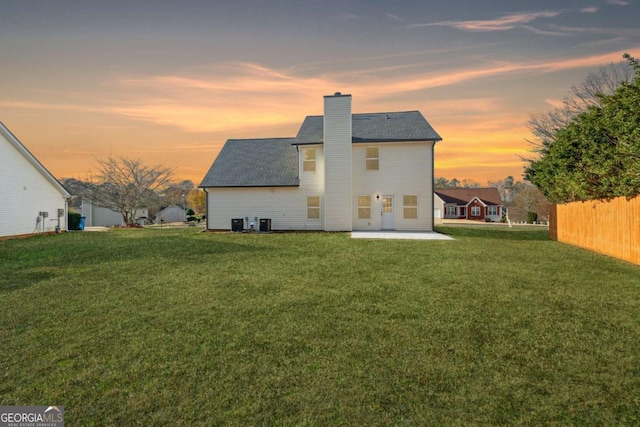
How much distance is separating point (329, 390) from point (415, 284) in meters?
4.48

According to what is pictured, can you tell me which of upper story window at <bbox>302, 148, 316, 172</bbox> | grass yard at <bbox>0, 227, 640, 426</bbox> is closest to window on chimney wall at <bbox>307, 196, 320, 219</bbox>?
upper story window at <bbox>302, 148, 316, 172</bbox>

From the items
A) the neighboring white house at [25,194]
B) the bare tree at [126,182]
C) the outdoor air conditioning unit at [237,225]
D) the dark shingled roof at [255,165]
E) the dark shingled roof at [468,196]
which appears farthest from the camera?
the dark shingled roof at [468,196]

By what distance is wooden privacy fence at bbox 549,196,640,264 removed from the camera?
10.2 metres

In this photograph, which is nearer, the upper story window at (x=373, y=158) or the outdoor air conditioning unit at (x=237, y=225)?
the outdoor air conditioning unit at (x=237, y=225)

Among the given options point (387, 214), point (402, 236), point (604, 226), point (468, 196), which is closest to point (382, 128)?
point (387, 214)

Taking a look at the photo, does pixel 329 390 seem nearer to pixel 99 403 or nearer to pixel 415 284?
pixel 99 403

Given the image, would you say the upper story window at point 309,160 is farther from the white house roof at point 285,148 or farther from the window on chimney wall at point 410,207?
the window on chimney wall at point 410,207

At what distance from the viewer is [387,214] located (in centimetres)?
1941

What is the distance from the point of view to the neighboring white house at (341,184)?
1859 cm

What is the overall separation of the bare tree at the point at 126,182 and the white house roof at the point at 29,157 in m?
11.2

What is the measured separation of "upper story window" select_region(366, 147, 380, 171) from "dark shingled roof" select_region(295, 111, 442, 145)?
2.00 ft

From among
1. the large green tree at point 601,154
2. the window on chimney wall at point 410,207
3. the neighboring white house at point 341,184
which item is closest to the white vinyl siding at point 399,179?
the neighboring white house at point 341,184

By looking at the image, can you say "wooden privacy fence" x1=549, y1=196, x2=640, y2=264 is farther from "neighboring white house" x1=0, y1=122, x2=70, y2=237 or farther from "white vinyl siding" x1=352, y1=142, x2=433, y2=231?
"neighboring white house" x1=0, y1=122, x2=70, y2=237

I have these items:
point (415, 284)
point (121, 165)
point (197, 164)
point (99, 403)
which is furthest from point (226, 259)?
point (121, 165)
